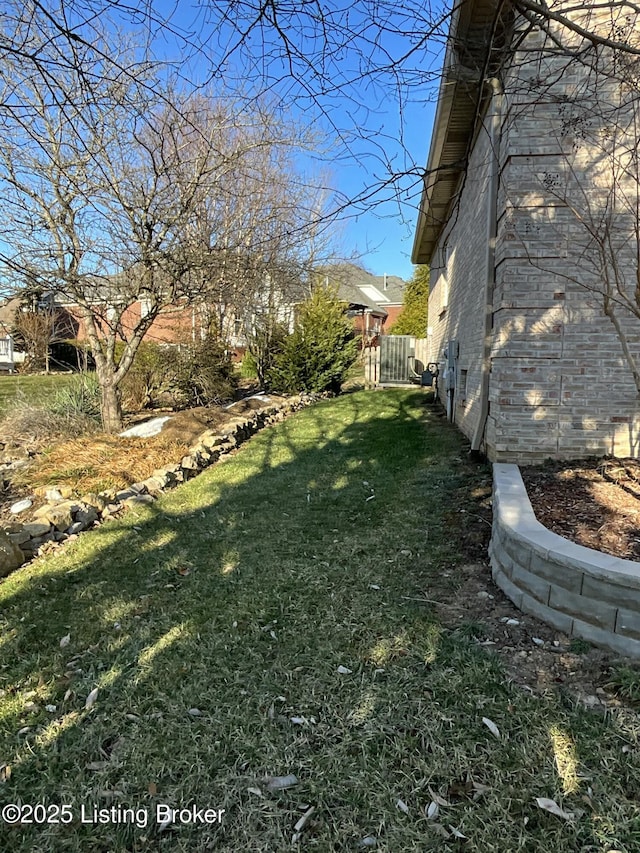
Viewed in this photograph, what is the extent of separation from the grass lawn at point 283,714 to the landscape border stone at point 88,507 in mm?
242

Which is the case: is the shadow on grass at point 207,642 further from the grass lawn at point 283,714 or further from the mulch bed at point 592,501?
the mulch bed at point 592,501

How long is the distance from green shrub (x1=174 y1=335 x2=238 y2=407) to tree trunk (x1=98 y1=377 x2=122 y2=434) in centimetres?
282

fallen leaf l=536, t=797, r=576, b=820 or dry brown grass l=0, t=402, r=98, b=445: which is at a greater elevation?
dry brown grass l=0, t=402, r=98, b=445

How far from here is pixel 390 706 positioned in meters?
2.04

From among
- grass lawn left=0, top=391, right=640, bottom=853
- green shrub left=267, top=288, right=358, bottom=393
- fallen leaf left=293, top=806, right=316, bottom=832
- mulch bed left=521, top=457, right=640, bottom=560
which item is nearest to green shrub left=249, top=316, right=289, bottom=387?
green shrub left=267, top=288, right=358, bottom=393

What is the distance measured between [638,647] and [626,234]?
Result: 3513mm

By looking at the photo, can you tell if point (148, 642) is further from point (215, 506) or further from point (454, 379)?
point (454, 379)

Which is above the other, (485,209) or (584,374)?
(485,209)

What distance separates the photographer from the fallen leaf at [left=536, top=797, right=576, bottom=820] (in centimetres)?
154

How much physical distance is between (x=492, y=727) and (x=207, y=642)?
138cm

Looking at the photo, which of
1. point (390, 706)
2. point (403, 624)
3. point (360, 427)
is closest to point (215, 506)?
point (403, 624)

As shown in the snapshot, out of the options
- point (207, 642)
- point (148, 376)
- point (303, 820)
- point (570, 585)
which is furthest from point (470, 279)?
point (148, 376)

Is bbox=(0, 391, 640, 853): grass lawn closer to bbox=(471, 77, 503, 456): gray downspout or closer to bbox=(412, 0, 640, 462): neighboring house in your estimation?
bbox=(412, 0, 640, 462): neighboring house

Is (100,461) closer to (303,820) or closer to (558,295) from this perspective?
(303,820)
